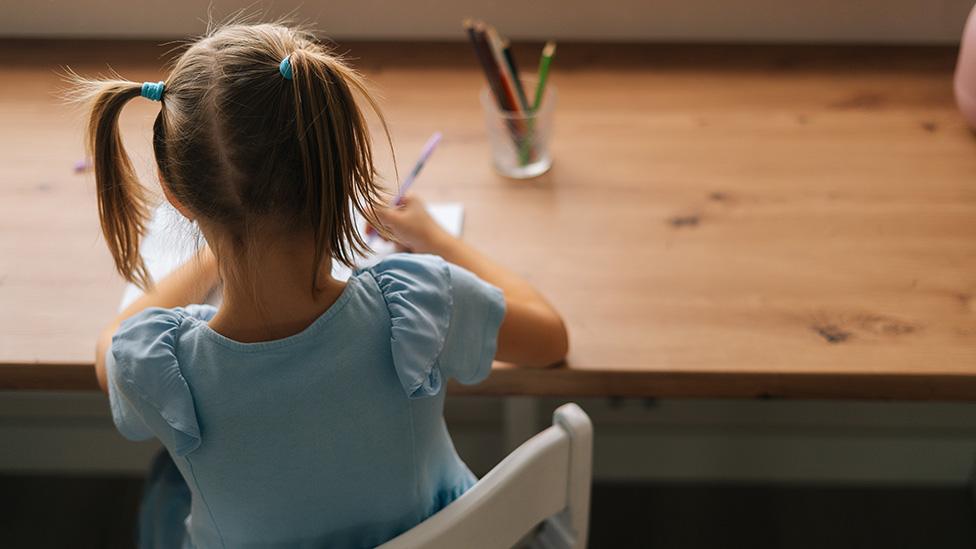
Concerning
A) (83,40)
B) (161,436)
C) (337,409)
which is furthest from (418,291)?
(83,40)

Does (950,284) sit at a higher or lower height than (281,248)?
lower

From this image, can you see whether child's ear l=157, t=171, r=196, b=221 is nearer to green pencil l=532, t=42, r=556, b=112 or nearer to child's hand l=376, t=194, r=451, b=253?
child's hand l=376, t=194, r=451, b=253

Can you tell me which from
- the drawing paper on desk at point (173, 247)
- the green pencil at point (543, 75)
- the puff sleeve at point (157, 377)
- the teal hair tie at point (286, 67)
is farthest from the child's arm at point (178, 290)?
the green pencil at point (543, 75)

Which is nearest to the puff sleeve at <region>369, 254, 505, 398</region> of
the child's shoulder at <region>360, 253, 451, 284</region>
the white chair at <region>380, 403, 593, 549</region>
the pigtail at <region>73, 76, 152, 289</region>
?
the child's shoulder at <region>360, 253, 451, 284</region>

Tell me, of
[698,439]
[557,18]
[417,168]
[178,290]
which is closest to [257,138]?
[178,290]

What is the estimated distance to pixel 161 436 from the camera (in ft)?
2.43

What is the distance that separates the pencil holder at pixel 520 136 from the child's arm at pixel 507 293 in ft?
0.58

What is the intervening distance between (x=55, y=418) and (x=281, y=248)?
1069mm

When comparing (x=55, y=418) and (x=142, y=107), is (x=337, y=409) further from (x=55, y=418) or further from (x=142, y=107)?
(x=55, y=418)

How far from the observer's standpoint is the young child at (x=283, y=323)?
67 centimetres

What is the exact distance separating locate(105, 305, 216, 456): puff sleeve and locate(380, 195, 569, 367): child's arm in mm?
277

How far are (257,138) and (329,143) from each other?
0.05 m

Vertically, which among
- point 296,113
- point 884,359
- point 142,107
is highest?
point 296,113

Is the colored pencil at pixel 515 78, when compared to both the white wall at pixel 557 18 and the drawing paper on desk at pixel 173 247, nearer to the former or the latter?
the drawing paper on desk at pixel 173 247
